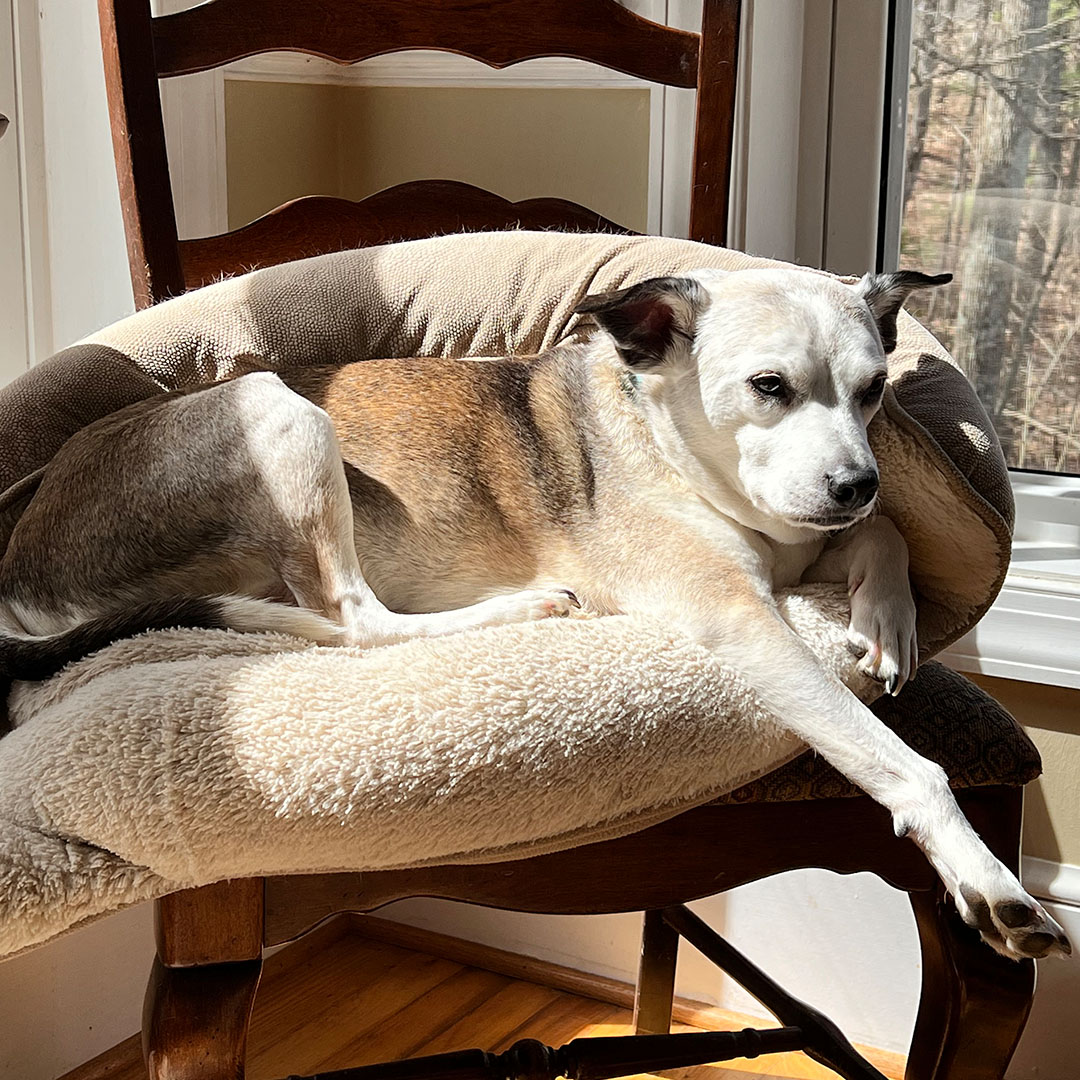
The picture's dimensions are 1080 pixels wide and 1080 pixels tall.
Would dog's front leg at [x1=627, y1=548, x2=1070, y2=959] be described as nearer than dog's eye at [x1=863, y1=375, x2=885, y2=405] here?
Yes

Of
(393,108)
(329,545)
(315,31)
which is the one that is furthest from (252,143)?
(329,545)

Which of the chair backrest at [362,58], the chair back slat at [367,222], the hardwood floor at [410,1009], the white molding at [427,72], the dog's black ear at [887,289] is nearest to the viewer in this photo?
the dog's black ear at [887,289]

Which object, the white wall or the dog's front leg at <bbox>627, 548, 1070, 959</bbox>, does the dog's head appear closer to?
the dog's front leg at <bbox>627, 548, 1070, 959</bbox>

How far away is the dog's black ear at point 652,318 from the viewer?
37.4 inches

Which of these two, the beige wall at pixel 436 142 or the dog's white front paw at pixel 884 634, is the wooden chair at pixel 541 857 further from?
the beige wall at pixel 436 142

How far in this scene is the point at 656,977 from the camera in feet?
4.81

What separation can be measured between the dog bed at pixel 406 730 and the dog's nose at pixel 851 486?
8 centimetres

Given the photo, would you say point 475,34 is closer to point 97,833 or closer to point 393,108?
point 393,108

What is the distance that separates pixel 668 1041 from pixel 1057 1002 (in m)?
0.58

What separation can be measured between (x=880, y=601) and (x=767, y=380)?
0.17 meters

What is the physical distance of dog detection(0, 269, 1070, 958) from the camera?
874 mm

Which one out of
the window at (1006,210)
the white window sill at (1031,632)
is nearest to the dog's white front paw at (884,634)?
the white window sill at (1031,632)

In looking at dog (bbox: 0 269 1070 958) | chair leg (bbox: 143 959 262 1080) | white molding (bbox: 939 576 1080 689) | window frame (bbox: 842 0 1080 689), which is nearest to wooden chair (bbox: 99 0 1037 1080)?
chair leg (bbox: 143 959 262 1080)

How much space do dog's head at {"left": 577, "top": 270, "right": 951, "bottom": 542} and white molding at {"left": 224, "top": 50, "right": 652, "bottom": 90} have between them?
2.76 ft
